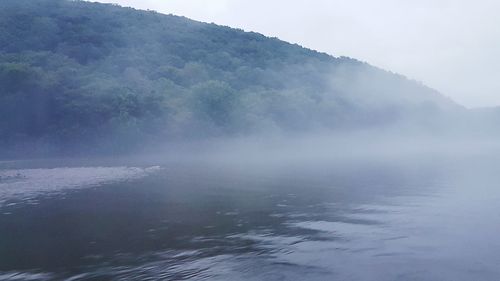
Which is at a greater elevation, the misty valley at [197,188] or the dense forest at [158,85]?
the dense forest at [158,85]

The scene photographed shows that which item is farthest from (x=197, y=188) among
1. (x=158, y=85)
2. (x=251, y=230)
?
(x=158, y=85)

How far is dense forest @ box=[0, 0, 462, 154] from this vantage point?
83.1 m

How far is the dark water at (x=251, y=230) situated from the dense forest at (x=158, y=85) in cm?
4852

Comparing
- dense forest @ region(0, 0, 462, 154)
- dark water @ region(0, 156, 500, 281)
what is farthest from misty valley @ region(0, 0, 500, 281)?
dense forest @ region(0, 0, 462, 154)

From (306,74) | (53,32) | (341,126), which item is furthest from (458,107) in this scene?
(53,32)

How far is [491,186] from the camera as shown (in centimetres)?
3447

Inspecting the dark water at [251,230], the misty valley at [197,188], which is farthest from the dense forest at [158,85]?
the dark water at [251,230]

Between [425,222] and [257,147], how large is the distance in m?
80.9

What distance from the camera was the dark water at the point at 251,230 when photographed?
600 inches

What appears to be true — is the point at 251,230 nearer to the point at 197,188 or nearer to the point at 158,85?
the point at 197,188

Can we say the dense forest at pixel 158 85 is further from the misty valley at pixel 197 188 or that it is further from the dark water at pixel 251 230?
the dark water at pixel 251 230

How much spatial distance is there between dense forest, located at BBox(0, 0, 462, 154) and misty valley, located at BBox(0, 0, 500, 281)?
41 centimetres

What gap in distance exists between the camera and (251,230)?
2073 centimetres

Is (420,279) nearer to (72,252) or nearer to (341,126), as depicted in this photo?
(72,252)
